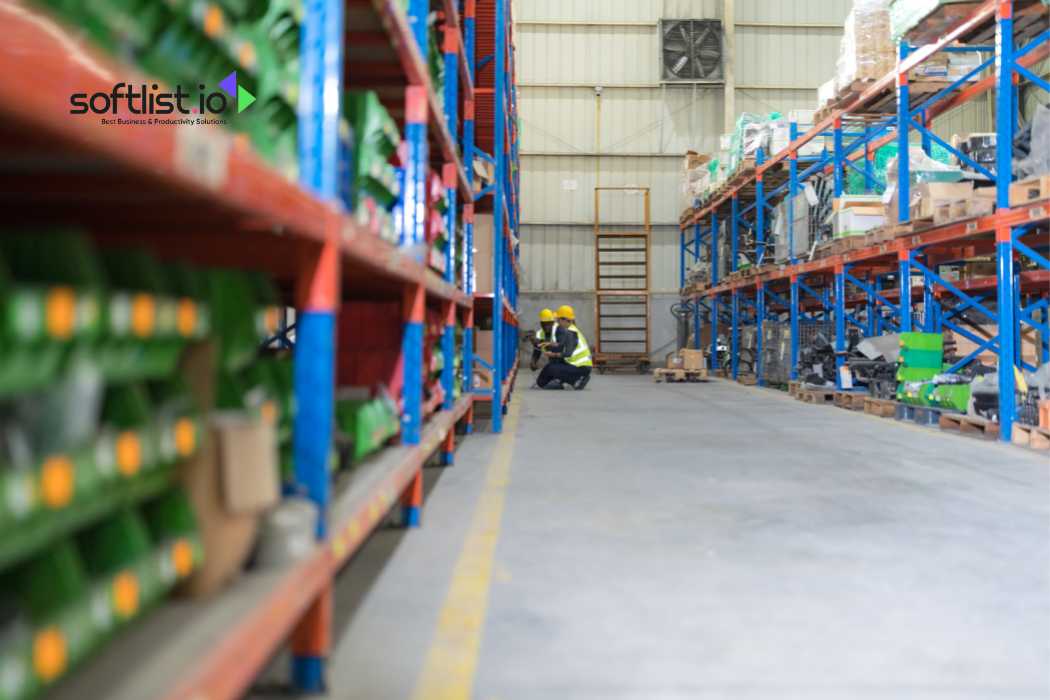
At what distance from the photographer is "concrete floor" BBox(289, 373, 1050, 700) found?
2055 mm

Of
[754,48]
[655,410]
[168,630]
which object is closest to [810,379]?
[655,410]

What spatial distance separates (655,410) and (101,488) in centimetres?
875

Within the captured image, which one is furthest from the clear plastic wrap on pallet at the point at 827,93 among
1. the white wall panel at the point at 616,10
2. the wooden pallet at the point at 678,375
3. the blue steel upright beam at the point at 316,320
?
the white wall panel at the point at 616,10

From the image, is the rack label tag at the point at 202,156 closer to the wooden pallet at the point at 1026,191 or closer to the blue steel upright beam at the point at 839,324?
the wooden pallet at the point at 1026,191

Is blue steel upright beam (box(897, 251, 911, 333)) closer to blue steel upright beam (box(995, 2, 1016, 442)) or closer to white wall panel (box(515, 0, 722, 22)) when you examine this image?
blue steel upright beam (box(995, 2, 1016, 442))

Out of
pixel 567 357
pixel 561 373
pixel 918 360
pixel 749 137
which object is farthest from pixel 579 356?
pixel 918 360

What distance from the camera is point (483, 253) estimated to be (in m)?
7.84

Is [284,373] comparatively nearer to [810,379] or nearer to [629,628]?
[629,628]

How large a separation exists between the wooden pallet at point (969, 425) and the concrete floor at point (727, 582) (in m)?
1.50

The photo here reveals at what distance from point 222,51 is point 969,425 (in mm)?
7800

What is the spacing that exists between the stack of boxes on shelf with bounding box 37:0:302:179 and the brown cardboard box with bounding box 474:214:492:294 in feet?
17.9

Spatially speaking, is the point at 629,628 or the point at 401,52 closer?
the point at 629,628

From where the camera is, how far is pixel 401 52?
119 inches

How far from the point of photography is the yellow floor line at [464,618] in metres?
1.98
